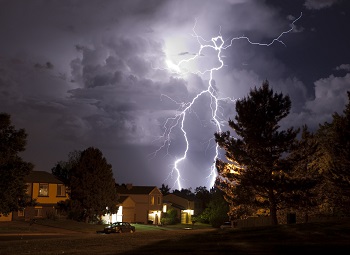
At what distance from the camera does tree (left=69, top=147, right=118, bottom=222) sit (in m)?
52.6

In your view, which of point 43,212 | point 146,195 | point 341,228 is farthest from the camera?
point 146,195

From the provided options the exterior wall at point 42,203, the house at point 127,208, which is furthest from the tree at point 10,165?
the house at point 127,208

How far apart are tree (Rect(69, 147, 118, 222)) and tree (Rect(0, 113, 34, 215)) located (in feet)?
51.1

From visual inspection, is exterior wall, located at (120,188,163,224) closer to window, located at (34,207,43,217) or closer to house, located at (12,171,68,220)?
house, located at (12,171,68,220)

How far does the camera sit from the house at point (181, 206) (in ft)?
275

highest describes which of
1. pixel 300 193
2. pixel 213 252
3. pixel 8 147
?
pixel 8 147

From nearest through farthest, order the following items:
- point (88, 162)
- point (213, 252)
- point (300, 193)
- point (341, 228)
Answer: point (213, 252) → point (341, 228) → point (300, 193) → point (88, 162)

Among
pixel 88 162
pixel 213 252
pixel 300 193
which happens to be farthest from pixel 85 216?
pixel 213 252

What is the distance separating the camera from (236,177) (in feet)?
118

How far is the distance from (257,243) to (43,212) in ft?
140

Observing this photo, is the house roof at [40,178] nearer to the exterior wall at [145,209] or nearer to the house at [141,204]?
the house at [141,204]

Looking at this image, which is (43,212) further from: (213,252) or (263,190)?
(213,252)

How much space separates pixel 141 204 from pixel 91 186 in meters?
21.5

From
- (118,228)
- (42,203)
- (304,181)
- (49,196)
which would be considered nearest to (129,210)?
(49,196)
